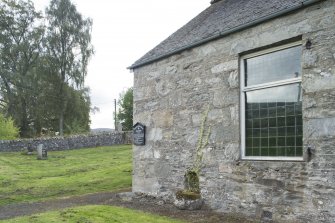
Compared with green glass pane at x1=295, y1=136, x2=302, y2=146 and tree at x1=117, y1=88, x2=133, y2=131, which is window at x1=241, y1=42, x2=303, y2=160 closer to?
green glass pane at x1=295, y1=136, x2=302, y2=146

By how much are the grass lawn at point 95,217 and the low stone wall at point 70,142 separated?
2043 centimetres

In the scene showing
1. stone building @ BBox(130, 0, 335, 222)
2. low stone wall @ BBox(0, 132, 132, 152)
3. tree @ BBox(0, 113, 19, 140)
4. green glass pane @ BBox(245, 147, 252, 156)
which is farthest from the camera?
tree @ BBox(0, 113, 19, 140)

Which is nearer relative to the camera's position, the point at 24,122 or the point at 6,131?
the point at 6,131

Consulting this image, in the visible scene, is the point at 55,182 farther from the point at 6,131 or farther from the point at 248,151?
the point at 6,131

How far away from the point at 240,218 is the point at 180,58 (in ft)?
13.3

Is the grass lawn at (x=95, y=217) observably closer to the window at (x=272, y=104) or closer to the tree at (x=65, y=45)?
the window at (x=272, y=104)

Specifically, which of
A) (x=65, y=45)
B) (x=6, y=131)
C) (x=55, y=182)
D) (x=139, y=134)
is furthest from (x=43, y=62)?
(x=139, y=134)

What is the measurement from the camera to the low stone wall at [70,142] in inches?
1114

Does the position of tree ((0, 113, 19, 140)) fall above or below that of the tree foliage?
below

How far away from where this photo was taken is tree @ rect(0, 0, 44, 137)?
127 feet

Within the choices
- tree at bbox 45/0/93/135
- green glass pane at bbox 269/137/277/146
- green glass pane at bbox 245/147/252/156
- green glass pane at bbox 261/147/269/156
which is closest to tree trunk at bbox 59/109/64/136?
tree at bbox 45/0/93/135

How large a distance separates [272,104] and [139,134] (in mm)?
4437

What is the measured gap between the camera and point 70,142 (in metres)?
30.7

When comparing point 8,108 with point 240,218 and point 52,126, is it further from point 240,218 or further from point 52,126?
point 240,218
